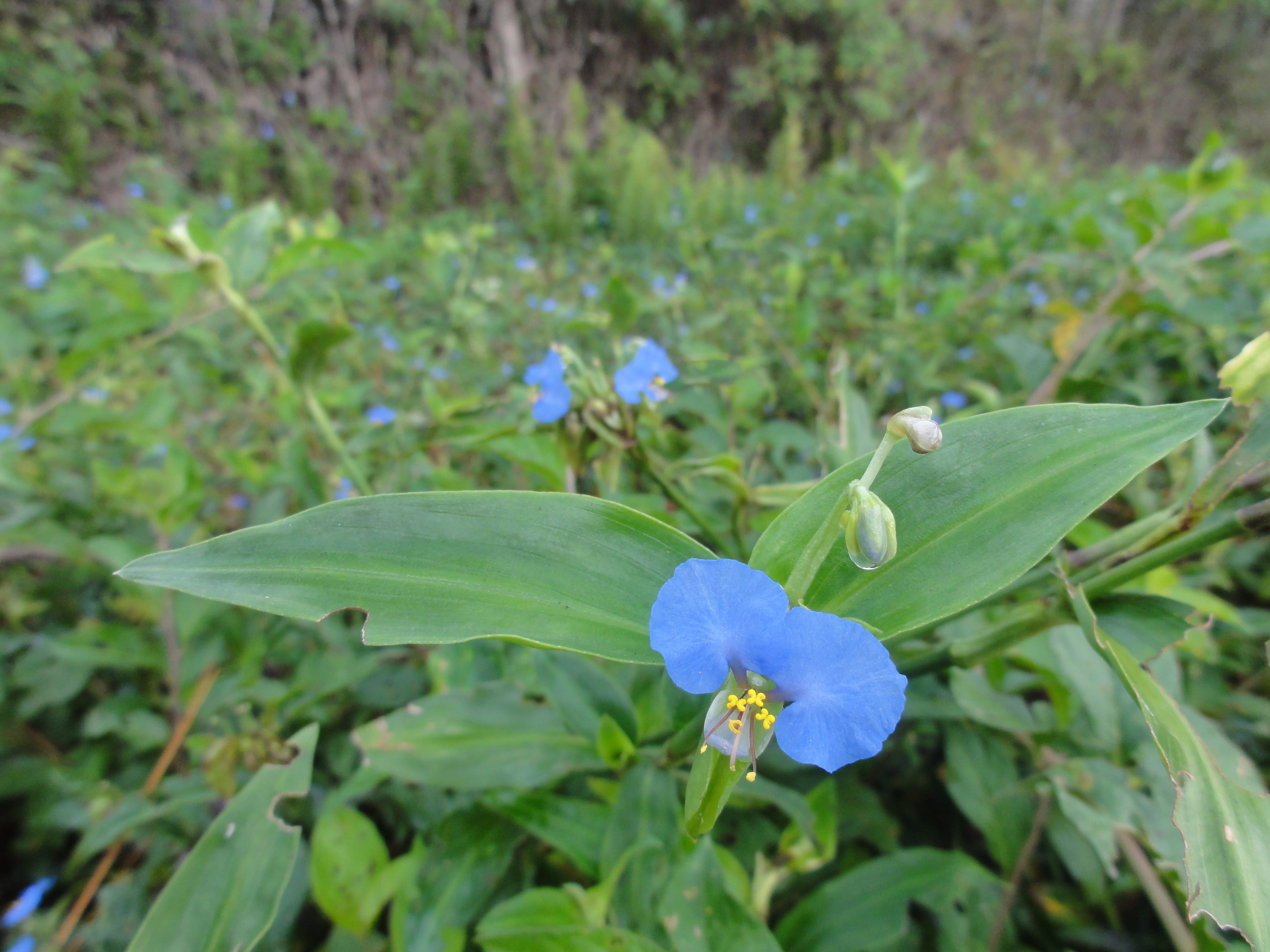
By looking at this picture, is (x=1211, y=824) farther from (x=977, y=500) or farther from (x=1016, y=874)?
(x=1016, y=874)

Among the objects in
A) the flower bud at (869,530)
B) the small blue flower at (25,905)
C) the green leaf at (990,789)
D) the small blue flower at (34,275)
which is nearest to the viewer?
the flower bud at (869,530)

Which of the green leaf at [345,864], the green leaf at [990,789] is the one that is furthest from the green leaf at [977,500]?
the green leaf at [345,864]

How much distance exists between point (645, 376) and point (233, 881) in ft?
2.45

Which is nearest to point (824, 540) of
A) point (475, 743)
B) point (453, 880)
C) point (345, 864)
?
point (475, 743)

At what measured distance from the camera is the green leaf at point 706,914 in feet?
2.14

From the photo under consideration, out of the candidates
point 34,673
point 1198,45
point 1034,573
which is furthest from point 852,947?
point 1198,45

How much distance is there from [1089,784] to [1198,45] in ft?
50.1

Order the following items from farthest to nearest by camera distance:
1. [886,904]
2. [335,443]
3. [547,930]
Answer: [335,443], [886,904], [547,930]

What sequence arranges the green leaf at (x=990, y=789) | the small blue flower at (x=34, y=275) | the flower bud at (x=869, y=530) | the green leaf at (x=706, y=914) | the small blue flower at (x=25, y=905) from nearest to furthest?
the flower bud at (x=869, y=530), the green leaf at (x=706, y=914), the green leaf at (x=990, y=789), the small blue flower at (x=25, y=905), the small blue flower at (x=34, y=275)

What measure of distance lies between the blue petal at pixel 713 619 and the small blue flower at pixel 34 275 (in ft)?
10.7

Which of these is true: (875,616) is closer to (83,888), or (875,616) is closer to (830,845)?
(830,845)

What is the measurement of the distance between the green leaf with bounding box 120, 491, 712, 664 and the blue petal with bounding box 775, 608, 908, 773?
116 millimetres

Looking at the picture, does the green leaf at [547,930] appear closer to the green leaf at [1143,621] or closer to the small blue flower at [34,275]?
the green leaf at [1143,621]

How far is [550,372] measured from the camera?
0.88 meters
